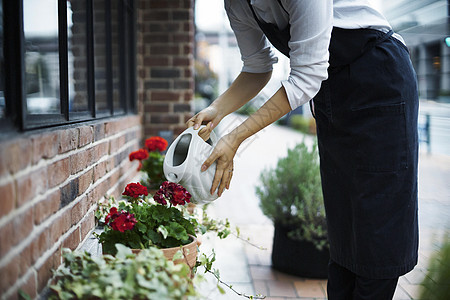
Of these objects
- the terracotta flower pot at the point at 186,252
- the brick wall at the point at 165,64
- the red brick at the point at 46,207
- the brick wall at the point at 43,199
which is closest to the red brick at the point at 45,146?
the brick wall at the point at 43,199

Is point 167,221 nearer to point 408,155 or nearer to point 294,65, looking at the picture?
point 294,65

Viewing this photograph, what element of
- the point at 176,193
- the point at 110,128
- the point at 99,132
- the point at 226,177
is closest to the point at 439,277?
the point at 226,177

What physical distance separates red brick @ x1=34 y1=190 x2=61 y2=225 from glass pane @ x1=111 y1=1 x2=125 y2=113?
142 cm

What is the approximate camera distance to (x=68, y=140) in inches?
50.9

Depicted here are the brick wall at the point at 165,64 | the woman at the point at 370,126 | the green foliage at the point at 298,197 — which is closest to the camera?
the woman at the point at 370,126

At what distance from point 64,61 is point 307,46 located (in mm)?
830

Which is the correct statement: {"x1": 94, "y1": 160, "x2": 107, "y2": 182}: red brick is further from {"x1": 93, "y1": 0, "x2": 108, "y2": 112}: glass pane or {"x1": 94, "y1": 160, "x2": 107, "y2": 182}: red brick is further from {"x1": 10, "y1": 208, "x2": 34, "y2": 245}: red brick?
{"x1": 10, "y1": 208, "x2": 34, "y2": 245}: red brick

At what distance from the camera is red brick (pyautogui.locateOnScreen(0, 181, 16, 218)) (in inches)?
32.8

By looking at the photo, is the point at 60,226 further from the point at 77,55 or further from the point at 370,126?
the point at 77,55

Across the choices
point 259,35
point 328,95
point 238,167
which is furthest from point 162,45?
point 238,167

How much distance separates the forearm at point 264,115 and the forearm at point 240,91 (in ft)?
1.07

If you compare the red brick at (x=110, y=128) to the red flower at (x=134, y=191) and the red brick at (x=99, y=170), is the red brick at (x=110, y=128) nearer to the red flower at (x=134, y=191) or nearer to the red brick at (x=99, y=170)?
the red brick at (x=99, y=170)

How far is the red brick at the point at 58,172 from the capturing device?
3.68ft

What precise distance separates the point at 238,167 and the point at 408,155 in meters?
5.73
